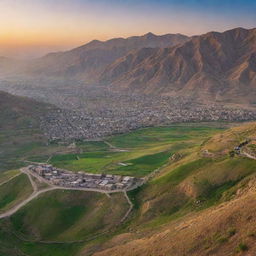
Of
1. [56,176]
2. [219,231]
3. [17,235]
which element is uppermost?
[219,231]

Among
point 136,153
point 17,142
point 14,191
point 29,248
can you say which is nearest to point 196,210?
point 29,248

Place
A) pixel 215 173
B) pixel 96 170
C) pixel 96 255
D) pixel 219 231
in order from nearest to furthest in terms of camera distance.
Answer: pixel 219 231
pixel 96 255
pixel 215 173
pixel 96 170

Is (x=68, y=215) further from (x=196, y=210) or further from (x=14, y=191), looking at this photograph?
(x=196, y=210)

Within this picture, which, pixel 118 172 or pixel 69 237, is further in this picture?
pixel 118 172

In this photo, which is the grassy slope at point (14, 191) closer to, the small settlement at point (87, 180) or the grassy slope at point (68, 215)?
the small settlement at point (87, 180)

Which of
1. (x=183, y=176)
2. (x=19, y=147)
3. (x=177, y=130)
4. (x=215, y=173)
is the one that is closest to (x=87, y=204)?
(x=183, y=176)

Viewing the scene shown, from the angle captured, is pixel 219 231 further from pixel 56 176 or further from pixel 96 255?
pixel 56 176
